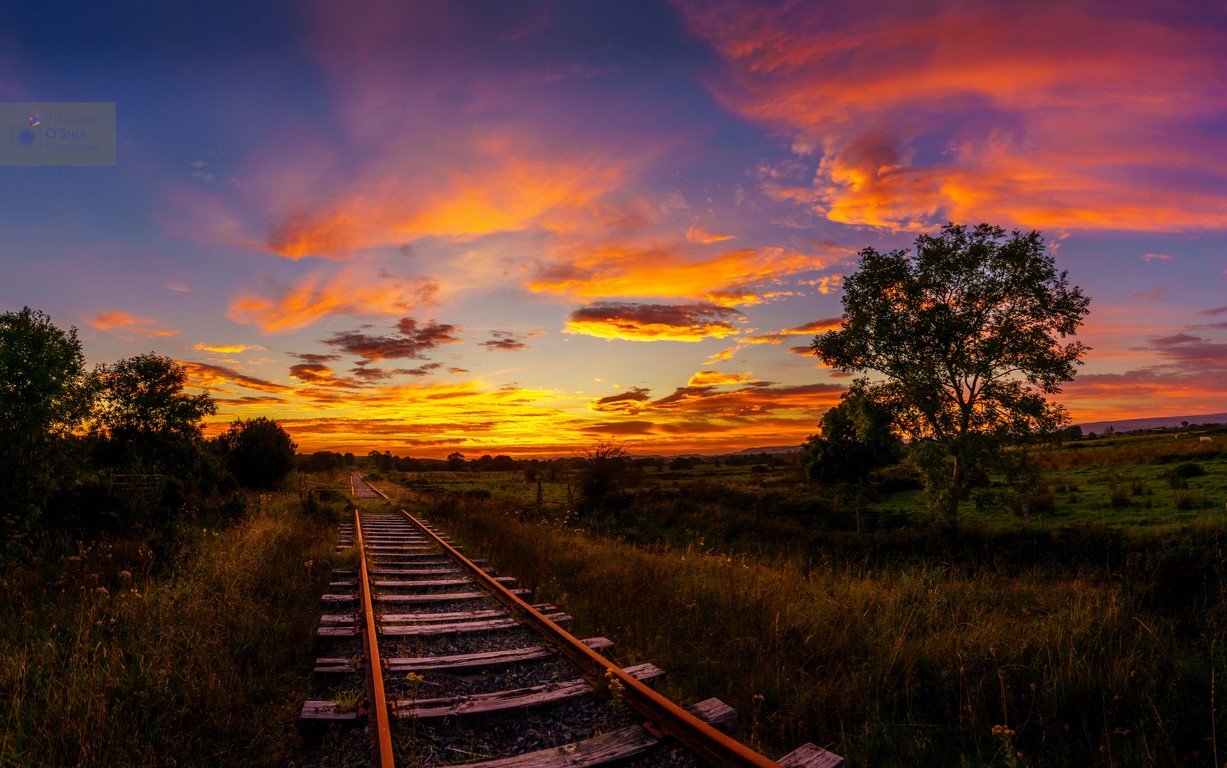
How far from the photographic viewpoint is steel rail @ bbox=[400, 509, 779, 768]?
10.2ft

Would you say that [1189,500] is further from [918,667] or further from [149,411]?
[149,411]

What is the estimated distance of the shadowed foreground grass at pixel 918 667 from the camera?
12.7 feet

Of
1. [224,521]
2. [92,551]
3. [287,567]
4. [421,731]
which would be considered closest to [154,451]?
[224,521]

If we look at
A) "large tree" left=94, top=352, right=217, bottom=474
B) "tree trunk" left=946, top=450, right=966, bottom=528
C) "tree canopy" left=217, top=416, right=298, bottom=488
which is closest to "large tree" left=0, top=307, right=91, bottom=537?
"large tree" left=94, top=352, right=217, bottom=474

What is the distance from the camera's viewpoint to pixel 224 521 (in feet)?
48.3

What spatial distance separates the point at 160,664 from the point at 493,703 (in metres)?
2.92

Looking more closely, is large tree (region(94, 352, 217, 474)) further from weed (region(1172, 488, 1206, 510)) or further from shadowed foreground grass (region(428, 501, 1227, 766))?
weed (region(1172, 488, 1206, 510))

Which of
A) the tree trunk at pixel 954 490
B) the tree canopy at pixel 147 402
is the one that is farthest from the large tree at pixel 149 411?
the tree trunk at pixel 954 490

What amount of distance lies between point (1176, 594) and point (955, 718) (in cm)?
771

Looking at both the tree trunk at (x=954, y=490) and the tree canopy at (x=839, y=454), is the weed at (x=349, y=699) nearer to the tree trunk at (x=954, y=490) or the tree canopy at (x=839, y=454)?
the tree trunk at (x=954, y=490)

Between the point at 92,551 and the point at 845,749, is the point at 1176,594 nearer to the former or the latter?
the point at 845,749

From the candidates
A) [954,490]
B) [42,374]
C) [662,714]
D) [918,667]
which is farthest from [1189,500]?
[42,374]

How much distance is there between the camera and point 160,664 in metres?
4.61

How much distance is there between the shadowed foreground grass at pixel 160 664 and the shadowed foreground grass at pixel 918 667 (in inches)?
118
